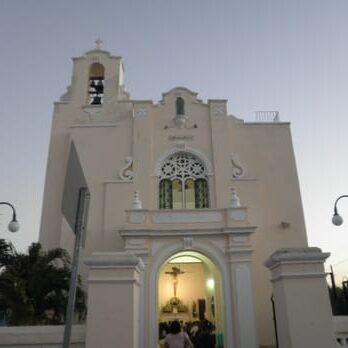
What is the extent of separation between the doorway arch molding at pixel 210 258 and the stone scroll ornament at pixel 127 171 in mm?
4005

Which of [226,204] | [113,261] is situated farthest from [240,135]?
[113,261]

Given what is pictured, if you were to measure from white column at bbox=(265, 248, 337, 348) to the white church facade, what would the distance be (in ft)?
20.7

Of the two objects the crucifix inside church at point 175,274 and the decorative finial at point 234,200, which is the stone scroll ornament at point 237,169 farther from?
the crucifix inside church at point 175,274

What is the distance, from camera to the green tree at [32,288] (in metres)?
10.5

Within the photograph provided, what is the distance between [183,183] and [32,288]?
317 inches

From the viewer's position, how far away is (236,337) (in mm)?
13242

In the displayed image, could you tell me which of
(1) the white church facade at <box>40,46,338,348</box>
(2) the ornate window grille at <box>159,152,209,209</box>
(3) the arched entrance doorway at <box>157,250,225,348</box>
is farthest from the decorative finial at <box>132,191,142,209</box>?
(3) the arched entrance doorway at <box>157,250,225,348</box>

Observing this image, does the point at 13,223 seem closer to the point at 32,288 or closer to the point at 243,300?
the point at 32,288

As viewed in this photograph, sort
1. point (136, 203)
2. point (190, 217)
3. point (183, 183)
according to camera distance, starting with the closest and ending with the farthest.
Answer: point (190, 217) → point (136, 203) → point (183, 183)

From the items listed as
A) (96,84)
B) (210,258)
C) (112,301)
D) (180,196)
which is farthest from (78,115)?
(112,301)

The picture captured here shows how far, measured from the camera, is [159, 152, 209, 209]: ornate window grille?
56.2 ft

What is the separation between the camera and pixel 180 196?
17297 millimetres

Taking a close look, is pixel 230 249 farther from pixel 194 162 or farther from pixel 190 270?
pixel 190 270

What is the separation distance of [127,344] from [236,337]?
26.7 ft
